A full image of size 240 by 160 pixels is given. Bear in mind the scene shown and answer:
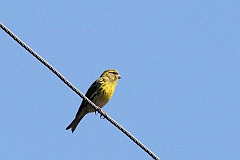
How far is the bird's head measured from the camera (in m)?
12.8

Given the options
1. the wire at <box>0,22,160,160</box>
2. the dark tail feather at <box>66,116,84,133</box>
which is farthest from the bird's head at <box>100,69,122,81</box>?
the wire at <box>0,22,160,160</box>

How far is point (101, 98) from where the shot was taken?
12.2 meters

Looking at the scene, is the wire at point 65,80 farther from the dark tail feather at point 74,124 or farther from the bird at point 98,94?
the dark tail feather at point 74,124

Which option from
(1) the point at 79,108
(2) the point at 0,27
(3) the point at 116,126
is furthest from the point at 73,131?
(2) the point at 0,27

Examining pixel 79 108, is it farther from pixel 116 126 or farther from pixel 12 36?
pixel 12 36

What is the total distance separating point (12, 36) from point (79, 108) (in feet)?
20.1

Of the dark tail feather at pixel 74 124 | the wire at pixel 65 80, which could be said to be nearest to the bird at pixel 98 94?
the dark tail feather at pixel 74 124

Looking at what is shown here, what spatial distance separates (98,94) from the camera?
40.2ft

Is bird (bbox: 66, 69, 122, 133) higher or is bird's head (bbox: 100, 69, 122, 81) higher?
bird's head (bbox: 100, 69, 122, 81)

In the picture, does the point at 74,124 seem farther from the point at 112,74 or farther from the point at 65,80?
the point at 65,80

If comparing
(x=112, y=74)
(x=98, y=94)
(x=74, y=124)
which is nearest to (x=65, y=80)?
(x=98, y=94)

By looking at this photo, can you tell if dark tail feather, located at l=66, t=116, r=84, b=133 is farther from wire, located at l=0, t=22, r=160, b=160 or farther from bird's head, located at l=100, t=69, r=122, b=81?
wire, located at l=0, t=22, r=160, b=160

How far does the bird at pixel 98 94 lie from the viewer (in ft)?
40.1

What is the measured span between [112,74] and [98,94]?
0.78 meters
